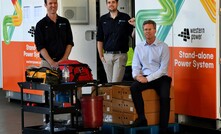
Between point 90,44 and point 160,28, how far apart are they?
2180mm

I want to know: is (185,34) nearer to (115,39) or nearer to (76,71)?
(115,39)

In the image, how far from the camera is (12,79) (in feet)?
36.9

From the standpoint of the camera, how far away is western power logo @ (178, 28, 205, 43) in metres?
7.61

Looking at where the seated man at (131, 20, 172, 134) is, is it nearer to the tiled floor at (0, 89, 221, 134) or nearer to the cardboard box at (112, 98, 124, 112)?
the cardboard box at (112, 98, 124, 112)

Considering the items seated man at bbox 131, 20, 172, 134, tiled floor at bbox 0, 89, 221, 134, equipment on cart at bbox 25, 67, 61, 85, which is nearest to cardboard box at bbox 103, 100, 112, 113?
seated man at bbox 131, 20, 172, 134

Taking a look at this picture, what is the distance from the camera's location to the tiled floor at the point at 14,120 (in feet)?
26.3

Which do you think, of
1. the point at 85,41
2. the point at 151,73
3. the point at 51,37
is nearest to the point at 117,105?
the point at 151,73

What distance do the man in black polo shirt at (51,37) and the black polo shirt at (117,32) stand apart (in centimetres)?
88

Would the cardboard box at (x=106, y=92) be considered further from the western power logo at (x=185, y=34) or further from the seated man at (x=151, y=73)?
the western power logo at (x=185, y=34)

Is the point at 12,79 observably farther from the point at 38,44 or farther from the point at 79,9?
the point at 38,44

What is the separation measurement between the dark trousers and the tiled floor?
61cm

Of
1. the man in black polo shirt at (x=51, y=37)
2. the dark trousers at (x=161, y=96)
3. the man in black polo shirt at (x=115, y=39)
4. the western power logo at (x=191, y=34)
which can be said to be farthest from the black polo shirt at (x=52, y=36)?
the western power logo at (x=191, y=34)

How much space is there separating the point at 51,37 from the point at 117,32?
1.17 meters

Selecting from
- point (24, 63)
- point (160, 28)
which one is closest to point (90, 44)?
point (24, 63)
